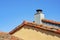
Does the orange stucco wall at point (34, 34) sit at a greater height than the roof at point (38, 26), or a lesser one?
lesser

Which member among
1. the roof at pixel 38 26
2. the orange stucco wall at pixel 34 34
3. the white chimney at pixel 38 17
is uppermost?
the white chimney at pixel 38 17

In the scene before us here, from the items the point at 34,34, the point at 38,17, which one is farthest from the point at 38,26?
the point at 38,17

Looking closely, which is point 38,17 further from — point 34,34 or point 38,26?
point 34,34

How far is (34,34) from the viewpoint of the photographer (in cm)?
1619

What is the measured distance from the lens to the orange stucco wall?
48.4 ft

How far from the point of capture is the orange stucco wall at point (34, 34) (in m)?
14.8

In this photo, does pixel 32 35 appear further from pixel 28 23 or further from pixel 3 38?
pixel 3 38

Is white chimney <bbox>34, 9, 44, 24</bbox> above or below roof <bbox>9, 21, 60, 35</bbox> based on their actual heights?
above

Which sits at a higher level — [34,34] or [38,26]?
[38,26]

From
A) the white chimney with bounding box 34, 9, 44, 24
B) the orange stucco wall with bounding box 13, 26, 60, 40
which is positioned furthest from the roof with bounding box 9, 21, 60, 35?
the white chimney with bounding box 34, 9, 44, 24

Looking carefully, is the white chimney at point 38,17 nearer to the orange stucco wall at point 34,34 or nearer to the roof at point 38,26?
the roof at point 38,26

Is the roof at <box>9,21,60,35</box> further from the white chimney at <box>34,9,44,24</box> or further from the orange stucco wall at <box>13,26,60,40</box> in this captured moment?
the white chimney at <box>34,9,44,24</box>

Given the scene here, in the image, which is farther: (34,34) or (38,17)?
(38,17)

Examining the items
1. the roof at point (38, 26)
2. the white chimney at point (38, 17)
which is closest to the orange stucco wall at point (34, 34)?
the roof at point (38, 26)
